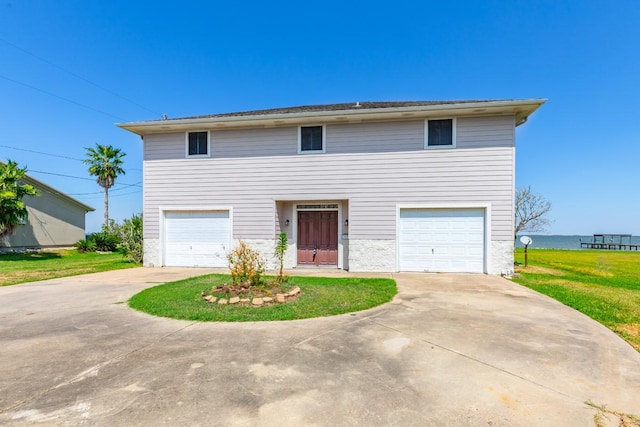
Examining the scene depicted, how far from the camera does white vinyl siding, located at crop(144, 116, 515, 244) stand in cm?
1000

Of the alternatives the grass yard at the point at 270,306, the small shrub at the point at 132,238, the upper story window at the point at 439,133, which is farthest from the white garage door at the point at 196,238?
the upper story window at the point at 439,133

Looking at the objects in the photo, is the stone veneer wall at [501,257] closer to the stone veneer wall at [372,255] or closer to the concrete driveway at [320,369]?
the stone veneer wall at [372,255]

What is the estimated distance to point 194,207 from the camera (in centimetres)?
1173

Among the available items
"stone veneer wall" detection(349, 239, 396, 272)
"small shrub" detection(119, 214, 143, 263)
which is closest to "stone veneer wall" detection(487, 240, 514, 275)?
"stone veneer wall" detection(349, 239, 396, 272)

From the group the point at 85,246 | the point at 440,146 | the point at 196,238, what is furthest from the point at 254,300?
the point at 85,246

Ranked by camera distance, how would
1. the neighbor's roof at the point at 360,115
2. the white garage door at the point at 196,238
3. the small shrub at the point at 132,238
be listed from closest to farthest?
the neighbor's roof at the point at 360,115
the white garage door at the point at 196,238
the small shrub at the point at 132,238

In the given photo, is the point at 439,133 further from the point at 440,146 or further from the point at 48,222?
the point at 48,222

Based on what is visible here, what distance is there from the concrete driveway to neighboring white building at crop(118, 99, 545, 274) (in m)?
4.89

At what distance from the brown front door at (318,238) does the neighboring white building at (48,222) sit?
18417mm

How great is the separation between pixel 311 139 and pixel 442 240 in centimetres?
567

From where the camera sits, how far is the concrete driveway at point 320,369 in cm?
252

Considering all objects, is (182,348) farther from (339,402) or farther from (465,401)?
(465,401)

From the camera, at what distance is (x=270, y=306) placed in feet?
19.1

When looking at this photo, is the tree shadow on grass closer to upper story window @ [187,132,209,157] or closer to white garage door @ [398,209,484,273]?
upper story window @ [187,132,209,157]
